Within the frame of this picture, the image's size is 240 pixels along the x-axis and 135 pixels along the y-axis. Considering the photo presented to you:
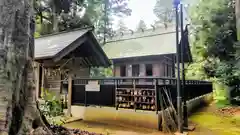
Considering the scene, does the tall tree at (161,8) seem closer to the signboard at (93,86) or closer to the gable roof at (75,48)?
the gable roof at (75,48)

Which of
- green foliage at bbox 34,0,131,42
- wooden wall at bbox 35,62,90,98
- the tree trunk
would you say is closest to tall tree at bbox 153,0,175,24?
green foliage at bbox 34,0,131,42

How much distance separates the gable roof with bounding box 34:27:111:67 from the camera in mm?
8625

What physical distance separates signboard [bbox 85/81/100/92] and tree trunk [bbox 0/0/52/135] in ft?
14.0

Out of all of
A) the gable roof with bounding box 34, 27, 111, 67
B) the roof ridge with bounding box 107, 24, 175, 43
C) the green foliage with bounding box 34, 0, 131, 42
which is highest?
the green foliage with bounding box 34, 0, 131, 42

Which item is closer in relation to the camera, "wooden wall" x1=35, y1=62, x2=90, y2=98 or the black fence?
the black fence

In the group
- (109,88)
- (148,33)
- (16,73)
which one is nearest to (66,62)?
(109,88)

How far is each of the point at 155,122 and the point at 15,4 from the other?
5.01m

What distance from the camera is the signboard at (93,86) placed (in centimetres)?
796

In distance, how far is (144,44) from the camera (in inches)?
603

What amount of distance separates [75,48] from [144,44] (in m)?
7.00

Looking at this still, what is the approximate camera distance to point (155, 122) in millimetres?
6332

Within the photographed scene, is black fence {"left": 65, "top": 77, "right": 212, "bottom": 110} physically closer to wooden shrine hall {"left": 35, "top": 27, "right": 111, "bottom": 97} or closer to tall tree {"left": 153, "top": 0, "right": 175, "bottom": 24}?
wooden shrine hall {"left": 35, "top": 27, "right": 111, "bottom": 97}

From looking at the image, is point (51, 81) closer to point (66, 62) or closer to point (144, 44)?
point (66, 62)

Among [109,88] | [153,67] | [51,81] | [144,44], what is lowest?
[109,88]
